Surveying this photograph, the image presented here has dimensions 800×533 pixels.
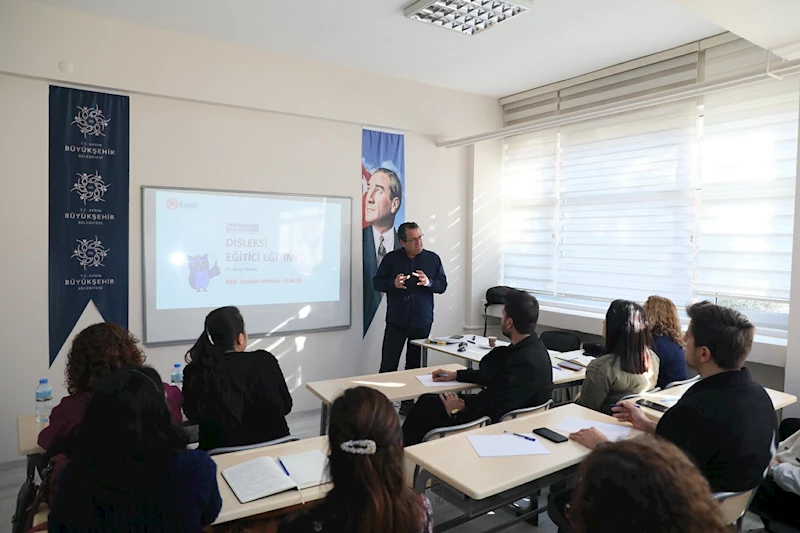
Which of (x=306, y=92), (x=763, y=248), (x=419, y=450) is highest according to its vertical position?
(x=306, y=92)

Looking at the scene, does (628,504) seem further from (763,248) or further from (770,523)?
(763,248)

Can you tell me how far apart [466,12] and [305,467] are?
327 cm

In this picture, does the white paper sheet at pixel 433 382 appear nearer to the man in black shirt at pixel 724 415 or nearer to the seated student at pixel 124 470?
the man in black shirt at pixel 724 415

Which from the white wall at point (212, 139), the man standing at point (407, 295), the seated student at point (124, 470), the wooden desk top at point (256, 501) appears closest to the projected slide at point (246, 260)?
the white wall at point (212, 139)

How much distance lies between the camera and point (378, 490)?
1264 millimetres

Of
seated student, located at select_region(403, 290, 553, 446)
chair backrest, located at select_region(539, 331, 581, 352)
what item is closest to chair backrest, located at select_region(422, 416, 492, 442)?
seated student, located at select_region(403, 290, 553, 446)

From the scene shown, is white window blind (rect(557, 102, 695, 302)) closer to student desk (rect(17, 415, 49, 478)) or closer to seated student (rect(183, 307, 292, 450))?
seated student (rect(183, 307, 292, 450))

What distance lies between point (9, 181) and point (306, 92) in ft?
8.03

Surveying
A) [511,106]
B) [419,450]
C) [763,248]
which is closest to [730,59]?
[763,248]

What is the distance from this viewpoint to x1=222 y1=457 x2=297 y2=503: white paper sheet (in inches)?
70.6

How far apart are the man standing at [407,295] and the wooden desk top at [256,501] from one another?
2.88m

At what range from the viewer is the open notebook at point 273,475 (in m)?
1.81

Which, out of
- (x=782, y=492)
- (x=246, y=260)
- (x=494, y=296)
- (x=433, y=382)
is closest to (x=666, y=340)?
(x=782, y=492)

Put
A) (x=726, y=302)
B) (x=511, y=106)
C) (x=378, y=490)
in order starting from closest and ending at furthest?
(x=378, y=490), (x=726, y=302), (x=511, y=106)
